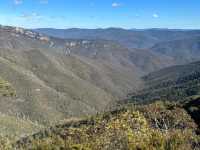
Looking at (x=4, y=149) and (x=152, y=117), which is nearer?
(x=4, y=149)

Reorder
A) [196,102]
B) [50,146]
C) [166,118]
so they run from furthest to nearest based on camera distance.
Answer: [196,102]
[166,118]
[50,146]

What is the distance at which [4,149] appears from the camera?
88.9 meters

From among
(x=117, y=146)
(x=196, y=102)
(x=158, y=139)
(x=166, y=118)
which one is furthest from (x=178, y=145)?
(x=196, y=102)

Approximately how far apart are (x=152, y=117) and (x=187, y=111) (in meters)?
13.0

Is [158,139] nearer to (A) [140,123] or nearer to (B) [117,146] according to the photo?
(B) [117,146]

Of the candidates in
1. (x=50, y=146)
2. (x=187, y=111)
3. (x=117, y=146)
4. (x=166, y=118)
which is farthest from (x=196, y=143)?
(x=187, y=111)

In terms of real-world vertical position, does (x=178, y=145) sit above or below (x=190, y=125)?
above

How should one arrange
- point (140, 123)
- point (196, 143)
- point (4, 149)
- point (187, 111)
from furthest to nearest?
point (187, 111), point (140, 123), point (4, 149), point (196, 143)

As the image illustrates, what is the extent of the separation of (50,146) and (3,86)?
2641 centimetres

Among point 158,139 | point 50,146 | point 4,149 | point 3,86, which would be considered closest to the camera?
point 158,139

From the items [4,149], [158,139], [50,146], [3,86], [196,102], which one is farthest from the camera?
[196,102]

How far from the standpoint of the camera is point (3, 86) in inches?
3853

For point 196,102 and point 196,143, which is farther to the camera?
point 196,102

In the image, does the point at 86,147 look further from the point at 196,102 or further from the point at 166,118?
the point at 196,102
